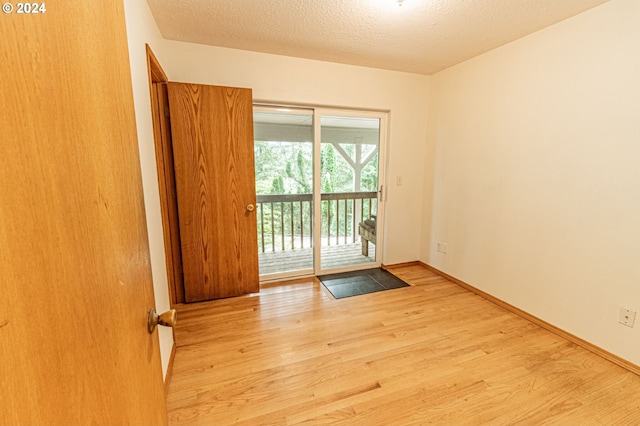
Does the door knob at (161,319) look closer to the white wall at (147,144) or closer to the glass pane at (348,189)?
the white wall at (147,144)

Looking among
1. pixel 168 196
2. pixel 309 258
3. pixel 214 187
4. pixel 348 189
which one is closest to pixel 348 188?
pixel 348 189

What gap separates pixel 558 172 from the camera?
215 cm

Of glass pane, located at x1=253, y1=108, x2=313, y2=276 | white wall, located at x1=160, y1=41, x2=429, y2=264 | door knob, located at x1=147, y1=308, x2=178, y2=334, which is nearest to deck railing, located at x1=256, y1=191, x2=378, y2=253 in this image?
glass pane, located at x1=253, y1=108, x2=313, y2=276

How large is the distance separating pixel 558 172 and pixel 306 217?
2.46 metres

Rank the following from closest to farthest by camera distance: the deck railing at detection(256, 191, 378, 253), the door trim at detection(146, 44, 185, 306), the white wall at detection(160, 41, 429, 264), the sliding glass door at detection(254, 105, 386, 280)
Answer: the door trim at detection(146, 44, 185, 306), the white wall at detection(160, 41, 429, 264), the sliding glass door at detection(254, 105, 386, 280), the deck railing at detection(256, 191, 378, 253)

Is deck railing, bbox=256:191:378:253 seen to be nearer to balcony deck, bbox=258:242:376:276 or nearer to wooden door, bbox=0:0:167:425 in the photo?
balcony deck, bbox=258:242:376:276

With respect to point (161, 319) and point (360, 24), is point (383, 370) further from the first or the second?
point (360, 24)

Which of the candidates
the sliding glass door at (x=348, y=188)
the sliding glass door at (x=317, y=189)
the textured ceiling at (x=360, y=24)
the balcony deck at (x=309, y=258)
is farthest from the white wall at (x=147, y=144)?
the sliding glass door at (x=348, y=188)

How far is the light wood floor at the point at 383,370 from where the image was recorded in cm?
147

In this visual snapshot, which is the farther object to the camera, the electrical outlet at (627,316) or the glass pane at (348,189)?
the glass pane at (348,189)

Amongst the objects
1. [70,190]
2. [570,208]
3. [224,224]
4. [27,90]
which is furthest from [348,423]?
Answer: [570,208]

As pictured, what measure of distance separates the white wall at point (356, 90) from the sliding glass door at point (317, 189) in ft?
0.49

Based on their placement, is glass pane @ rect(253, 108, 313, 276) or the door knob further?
glass pane @ rect(253, 108, 313, 276)

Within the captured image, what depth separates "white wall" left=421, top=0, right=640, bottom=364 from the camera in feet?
5.92
